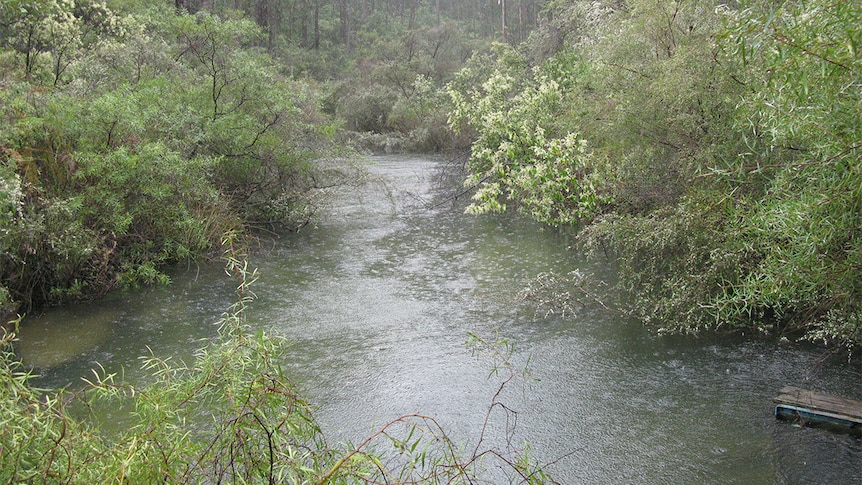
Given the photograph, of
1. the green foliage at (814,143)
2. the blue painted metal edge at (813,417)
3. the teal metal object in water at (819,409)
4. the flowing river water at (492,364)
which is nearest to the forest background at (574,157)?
the green foliage at (814,143)

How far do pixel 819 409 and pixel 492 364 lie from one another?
295 cm

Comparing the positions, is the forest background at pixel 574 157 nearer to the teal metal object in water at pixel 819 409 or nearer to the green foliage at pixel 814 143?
the green foliage at pixel 814 143

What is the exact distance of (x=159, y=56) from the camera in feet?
44.1

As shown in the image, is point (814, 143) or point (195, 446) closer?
point (195, 446)

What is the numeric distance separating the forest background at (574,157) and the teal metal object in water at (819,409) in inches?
22.5

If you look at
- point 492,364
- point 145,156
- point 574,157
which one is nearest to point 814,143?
point 492,364

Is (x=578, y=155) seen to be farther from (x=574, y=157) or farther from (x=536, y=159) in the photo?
(x=536, y=159)

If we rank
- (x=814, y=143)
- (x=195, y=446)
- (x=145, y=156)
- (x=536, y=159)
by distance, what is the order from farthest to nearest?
(x=536, y=159) < (x=145, y=156) < (x=814, y=143) < (x=195, y=446)

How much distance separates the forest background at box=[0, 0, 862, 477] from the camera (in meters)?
4.35

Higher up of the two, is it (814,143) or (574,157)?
(814,143)

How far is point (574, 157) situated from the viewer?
9320 millimetres

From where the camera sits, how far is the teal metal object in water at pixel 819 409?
5309 millimetres

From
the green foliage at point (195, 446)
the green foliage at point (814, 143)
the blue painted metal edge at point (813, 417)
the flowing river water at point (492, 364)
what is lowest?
the flowing river water at point (492, 364)

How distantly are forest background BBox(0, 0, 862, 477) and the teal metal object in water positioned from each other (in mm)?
572
